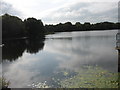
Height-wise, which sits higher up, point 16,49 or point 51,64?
point 16,49

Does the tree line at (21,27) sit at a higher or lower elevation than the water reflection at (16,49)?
higher

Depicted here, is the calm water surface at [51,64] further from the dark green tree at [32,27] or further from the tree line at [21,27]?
the dark green tree at [32,27]

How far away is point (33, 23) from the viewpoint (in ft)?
283

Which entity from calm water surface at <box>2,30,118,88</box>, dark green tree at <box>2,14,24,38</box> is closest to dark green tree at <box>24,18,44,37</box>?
dark green tree at <box>2,14,24,38</box>

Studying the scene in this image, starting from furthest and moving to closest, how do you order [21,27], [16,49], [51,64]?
1. [21,27]
2. [16,49]
3. [51,64]

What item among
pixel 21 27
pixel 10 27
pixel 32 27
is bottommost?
pixel 10 27

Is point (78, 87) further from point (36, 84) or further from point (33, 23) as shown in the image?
point (33, 23)

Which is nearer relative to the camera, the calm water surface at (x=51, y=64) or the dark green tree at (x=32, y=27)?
the calm water surface at (x=51, y=64)

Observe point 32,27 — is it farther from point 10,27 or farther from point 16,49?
point 16,49

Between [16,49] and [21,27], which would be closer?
[16,49]

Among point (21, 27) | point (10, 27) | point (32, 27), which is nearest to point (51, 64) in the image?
point (10, 27)

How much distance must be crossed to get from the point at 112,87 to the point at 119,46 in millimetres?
8970

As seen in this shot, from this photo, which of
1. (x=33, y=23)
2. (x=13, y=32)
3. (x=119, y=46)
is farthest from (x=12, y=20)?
(x=119, y=46)

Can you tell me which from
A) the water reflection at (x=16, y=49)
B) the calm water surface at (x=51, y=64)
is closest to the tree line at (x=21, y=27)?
the water reflection at (x=16, y=49)
